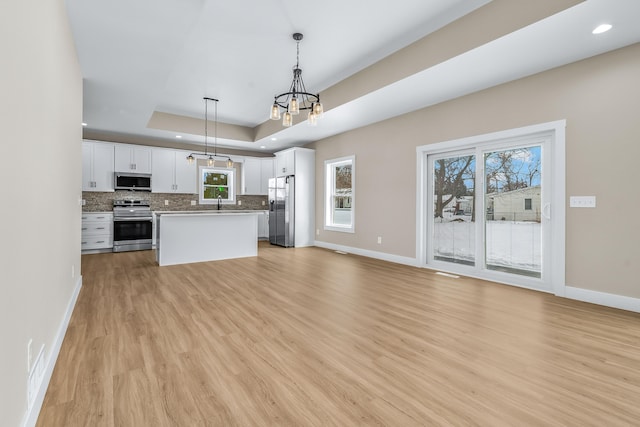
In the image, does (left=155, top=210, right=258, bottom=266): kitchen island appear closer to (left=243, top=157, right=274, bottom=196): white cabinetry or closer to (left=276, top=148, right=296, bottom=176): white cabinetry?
(left=276, top=148, right=296, bottom=176): white cabinetry

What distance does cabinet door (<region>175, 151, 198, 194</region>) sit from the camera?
297 inches

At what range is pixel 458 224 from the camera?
4.73 meters

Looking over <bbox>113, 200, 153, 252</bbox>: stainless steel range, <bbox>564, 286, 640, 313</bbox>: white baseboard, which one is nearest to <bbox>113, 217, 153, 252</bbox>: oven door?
<bbox>113, 200, 153, 252</bbox>: stainless steel range

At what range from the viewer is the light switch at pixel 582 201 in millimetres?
3288

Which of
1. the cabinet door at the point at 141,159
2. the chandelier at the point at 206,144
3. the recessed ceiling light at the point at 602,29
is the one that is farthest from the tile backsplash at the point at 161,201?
the recessed ceiling light at the point at 602,29

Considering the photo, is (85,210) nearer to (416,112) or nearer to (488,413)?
(416,112)

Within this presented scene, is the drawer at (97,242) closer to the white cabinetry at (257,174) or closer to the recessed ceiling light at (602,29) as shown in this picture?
the white cabinetry at (257,174)

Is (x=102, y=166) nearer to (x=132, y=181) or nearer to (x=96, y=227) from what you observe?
(x=132, y=181)

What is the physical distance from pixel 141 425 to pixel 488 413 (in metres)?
1.71

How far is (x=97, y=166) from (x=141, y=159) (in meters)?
0.86

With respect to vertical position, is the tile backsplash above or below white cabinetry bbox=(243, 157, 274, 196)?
below

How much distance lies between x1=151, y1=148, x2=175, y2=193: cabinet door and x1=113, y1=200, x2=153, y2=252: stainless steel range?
564 mm

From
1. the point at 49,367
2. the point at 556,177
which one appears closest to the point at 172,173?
the point at 49,367

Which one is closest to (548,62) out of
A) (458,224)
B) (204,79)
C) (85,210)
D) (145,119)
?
(458,224)
